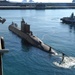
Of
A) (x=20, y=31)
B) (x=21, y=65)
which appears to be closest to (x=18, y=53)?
(x=21, y=65)

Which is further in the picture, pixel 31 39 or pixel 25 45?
pixel 31 39

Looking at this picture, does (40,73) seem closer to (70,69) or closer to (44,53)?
(70,69)

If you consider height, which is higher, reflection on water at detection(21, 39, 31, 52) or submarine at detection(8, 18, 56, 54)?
submarine at detection(8, 18, 56, 54)

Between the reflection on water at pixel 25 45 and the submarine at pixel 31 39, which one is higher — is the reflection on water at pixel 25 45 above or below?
below

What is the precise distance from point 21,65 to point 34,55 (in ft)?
19.7

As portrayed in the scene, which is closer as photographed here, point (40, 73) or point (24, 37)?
point (40, 73)

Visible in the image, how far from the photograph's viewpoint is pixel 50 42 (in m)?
53.5

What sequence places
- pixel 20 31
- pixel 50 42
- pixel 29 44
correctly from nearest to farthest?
pixel 29 44, pixel 50 42, pixel 20 31

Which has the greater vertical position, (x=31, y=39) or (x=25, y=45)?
(x=31, y=39)

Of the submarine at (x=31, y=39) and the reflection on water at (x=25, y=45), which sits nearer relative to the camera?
the submarine at (x=31, y=39)

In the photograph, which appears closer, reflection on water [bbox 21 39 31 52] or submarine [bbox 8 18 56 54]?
submarine [bbox 8 18 56 54]

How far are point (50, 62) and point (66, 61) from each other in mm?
2521

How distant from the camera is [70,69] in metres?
34.3

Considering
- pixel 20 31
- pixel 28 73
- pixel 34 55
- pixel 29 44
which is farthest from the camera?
pixel 20 31
